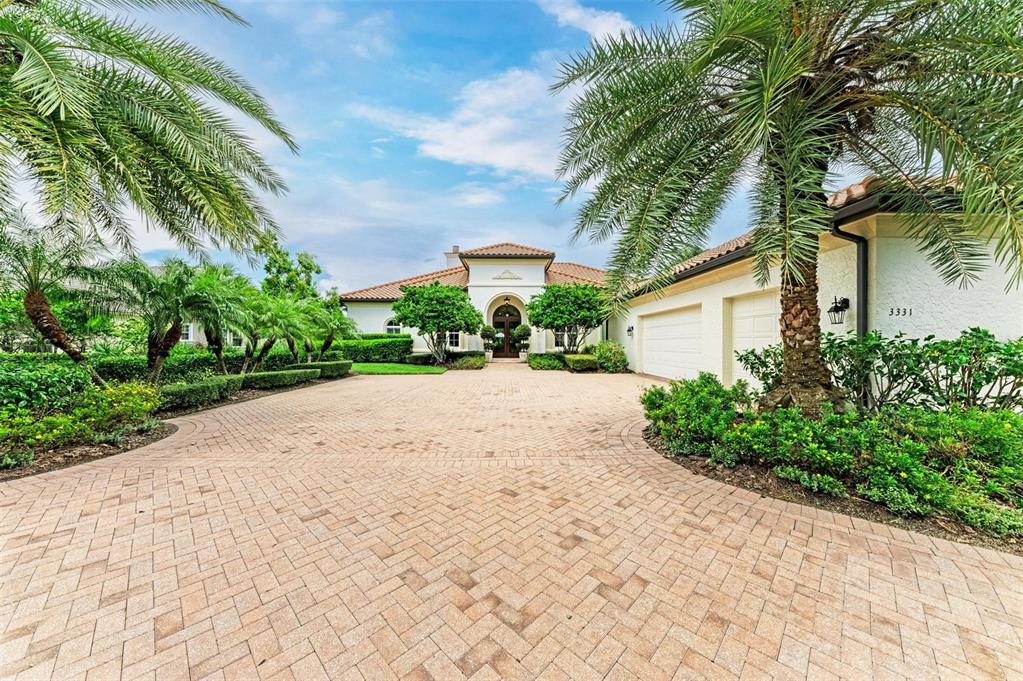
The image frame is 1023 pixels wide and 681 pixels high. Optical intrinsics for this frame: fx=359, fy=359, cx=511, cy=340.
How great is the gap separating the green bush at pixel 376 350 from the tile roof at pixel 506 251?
22.4 feet

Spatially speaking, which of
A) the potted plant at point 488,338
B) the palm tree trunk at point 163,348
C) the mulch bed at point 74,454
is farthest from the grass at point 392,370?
the mulch bed at point 74,454

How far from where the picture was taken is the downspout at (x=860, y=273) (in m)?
5.80

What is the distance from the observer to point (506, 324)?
24453mm

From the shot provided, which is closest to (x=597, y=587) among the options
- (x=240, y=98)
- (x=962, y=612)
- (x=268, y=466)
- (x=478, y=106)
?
(x=962, y=612)

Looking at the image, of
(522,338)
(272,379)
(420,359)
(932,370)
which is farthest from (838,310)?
(420,359)

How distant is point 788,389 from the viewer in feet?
16.1

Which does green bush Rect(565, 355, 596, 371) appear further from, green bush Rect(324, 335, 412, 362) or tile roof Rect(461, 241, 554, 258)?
green bush Rect(324, 335, 412, 362)

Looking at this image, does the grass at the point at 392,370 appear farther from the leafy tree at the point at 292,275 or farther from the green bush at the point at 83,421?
the green bush at the point at 83,421

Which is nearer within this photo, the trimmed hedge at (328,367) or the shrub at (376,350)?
the trimmed hedge at (328,367)

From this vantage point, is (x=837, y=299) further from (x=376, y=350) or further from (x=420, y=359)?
(x=376, y=350)

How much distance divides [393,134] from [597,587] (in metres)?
13.6

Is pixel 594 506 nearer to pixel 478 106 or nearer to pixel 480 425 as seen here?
pixel 480 425

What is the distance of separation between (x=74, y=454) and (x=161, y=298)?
3779 millimetres

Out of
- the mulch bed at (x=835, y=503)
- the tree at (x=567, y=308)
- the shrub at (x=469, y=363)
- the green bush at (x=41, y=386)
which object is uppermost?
the tree at (x=567, y=308)
